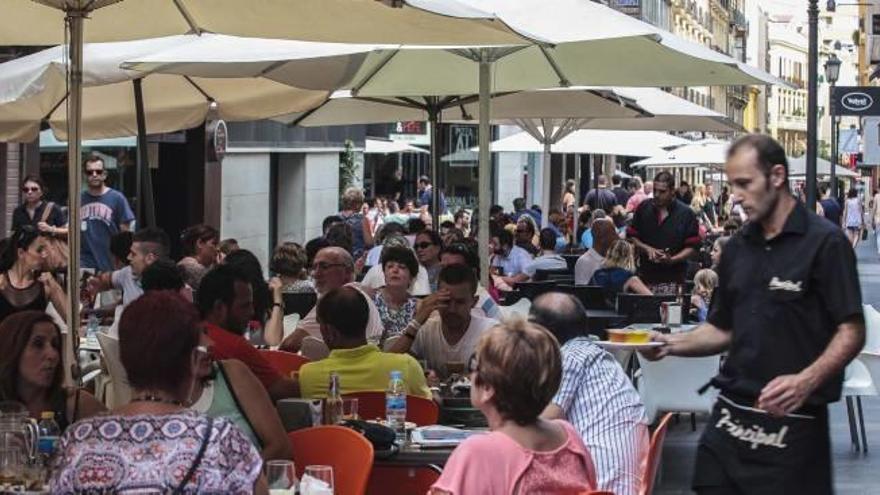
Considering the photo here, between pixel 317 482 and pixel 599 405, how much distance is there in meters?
1.46

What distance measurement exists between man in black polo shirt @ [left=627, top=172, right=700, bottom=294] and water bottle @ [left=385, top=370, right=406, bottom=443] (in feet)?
28.3

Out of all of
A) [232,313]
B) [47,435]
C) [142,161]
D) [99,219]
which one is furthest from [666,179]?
[47,435]

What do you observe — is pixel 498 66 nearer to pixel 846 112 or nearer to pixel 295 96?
pixel 295 96

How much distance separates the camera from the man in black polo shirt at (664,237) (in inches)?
647

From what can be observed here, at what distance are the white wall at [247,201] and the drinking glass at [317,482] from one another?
23217 mm

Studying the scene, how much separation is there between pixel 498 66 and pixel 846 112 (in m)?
17.7

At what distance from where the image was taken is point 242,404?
645 cm

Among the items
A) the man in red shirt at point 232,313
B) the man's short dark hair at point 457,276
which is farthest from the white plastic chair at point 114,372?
the man's short dark hair at point 457,276

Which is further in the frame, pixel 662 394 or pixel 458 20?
pixel 662 394

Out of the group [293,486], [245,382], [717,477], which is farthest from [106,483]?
[717,477]

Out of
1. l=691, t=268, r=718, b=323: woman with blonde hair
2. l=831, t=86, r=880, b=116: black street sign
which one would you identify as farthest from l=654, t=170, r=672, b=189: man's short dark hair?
l=831, t=86, r=880, b=116: black street sign

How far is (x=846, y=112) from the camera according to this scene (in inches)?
1243

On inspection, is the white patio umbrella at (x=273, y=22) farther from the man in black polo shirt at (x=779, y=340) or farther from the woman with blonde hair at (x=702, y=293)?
the woman with blonde hair at (x=702, y=293)

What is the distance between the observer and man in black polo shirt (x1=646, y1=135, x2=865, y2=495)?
228 inches
